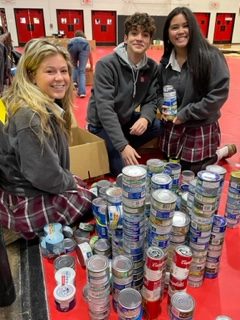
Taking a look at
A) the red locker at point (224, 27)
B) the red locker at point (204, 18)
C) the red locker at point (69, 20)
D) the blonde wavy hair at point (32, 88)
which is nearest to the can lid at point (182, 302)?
the blonde wavy hair at point (32, 88)

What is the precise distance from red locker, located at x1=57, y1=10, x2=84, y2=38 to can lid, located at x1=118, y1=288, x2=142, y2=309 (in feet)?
43.9

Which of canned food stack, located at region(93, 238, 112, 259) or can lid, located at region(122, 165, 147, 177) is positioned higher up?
can lid, located at region(122, 165, 147, 177)

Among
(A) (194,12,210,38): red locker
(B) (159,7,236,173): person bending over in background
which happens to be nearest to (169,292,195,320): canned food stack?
(B) (159,7,236,173): person bending over in background

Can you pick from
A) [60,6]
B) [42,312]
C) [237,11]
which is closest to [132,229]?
[42,312]

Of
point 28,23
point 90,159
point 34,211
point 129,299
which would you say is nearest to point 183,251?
point 129,299

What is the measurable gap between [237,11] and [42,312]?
1571 cm

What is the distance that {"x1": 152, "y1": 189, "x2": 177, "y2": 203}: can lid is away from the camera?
1.02 m

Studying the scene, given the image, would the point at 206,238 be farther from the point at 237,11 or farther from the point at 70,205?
the point at 237,11

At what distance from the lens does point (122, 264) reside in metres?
1.07

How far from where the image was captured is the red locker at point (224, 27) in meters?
13.8

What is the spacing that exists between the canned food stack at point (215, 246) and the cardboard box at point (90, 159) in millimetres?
1083

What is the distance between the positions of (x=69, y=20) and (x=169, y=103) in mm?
12520

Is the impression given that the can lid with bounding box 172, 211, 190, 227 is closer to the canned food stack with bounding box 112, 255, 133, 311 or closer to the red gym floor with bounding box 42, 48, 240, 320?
the canned food stack with bounding box 112, 255, 133, 311

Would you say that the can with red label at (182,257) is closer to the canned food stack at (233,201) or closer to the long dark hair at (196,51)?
the canned food stack at (233,201)
